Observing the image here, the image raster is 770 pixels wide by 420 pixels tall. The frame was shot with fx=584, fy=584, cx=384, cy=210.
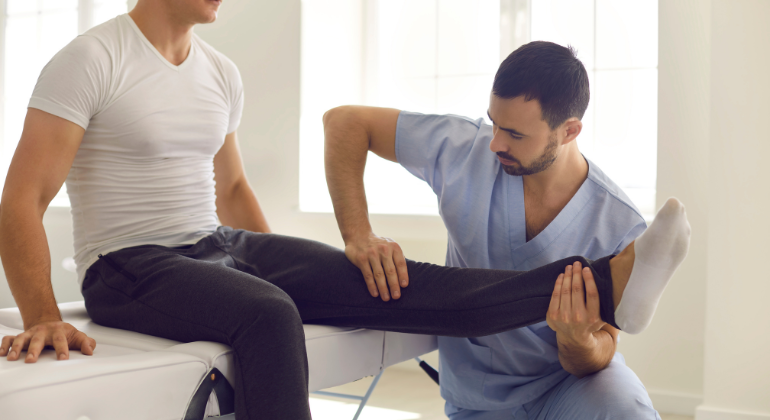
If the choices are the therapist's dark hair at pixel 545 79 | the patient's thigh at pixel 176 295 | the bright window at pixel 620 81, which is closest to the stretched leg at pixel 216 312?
the patient's thigh at pixel 176 295

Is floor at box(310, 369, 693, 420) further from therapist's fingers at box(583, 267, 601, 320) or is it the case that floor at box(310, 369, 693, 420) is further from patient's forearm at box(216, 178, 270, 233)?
therapist's fingers at box(583, 267, 601, 320)

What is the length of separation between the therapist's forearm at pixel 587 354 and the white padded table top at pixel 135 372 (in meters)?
0.36

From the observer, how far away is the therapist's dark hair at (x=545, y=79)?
1.10 meters

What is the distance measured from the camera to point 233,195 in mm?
1619

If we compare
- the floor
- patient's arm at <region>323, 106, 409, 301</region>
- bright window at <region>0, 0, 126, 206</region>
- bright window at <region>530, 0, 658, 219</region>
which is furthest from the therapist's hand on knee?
bright window at <region>0, 0, 126, 206</region>

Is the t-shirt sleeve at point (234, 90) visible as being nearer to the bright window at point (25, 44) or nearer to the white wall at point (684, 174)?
the white wall at point (684, 174)

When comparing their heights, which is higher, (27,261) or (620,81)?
(620,81)

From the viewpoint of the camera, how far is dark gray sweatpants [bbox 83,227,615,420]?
848 millimetres

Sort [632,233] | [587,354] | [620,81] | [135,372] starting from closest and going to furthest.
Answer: [135,372], [587,354], [632,233], [620,81]

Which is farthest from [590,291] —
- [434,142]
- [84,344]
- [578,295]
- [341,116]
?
[84,344]

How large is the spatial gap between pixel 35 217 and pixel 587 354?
1.00m

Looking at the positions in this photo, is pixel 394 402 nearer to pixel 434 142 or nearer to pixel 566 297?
pixel 434 142

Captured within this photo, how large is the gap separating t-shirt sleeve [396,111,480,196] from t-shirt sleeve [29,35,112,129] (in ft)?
2.00

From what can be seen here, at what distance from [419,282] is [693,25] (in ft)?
4.78
